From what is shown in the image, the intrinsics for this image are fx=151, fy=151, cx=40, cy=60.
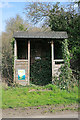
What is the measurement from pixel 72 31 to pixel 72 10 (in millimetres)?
1962

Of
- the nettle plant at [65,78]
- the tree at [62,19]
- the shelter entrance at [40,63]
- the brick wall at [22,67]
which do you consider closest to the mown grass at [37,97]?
the nettle plant at [65,78]

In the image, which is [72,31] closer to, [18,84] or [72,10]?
[72,10]

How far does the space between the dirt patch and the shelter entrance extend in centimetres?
387

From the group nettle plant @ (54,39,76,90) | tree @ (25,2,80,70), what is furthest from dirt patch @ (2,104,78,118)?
tree @ (25,2,80,70)

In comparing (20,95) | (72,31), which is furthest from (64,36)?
(20,95)

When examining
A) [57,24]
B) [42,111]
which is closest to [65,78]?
[42,111]

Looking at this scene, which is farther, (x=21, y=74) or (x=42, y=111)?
(x=21, y=74)

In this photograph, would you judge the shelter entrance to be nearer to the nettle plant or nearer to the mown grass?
the nettle plant

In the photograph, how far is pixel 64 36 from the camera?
8.31 meters

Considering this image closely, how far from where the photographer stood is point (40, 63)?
9570mm

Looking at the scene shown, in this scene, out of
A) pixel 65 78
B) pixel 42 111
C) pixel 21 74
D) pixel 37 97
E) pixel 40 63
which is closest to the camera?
→ pixel 42 111

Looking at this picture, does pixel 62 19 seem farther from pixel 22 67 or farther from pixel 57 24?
pixel 22 67

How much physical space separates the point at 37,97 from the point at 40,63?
11.7 feet

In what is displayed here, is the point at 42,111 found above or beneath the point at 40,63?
Answer: beneath
